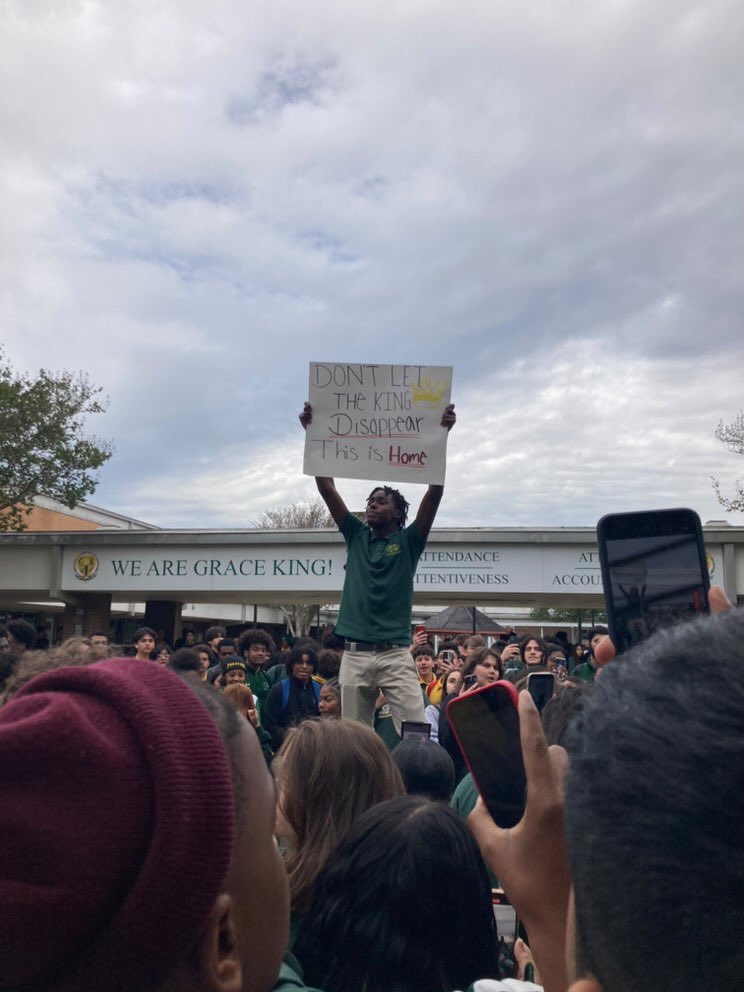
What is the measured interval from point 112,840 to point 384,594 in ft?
13.6

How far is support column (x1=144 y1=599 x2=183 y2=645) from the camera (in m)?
25.3

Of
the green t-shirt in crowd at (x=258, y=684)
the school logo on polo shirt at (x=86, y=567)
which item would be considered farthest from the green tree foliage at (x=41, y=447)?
the green t-shirt in crowd at (x=258, y=684)

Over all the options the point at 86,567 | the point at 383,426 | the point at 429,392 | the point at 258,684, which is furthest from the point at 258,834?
the point at 86,567

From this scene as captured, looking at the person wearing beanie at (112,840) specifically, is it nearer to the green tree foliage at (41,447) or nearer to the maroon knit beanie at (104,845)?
the maroon knit beanie at (104,845)

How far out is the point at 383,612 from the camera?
517 cm

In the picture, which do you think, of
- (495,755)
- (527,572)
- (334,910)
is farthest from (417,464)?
(527,572)

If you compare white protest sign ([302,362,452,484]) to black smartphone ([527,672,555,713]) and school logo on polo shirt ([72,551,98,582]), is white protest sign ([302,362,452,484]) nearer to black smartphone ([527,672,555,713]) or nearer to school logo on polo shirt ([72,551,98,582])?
black smartphone ([527,672,555,713])

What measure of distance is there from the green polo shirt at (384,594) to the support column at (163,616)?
21.1 m

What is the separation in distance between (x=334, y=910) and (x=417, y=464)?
3.39 meters

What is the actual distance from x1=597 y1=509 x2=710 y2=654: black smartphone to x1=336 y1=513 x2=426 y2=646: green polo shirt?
12.1 ft

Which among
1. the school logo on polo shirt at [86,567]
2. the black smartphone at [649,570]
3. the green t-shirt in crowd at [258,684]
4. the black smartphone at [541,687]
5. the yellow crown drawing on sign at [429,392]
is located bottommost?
the green t-shirt in crowd at [258,684]

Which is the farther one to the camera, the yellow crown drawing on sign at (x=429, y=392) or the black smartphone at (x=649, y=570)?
the yellow crown drawing on sign at (x=429, y=392)

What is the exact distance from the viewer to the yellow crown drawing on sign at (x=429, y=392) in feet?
17.4

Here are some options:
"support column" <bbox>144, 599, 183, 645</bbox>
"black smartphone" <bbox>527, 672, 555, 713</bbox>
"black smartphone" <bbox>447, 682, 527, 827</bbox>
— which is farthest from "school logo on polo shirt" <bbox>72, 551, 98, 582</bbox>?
"black smartphone" <bbox>447, 682, 527, 827</bbox>
